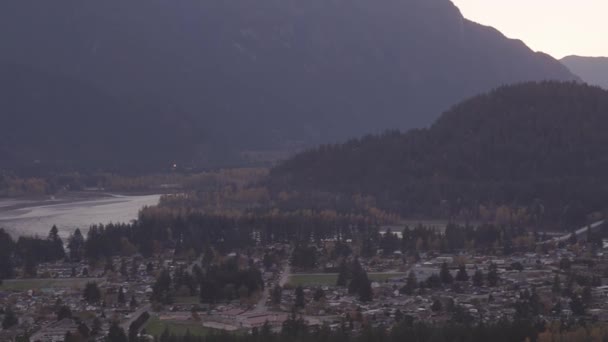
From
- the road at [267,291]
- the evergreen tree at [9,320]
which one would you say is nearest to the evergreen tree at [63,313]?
the evergreen tree at [9,320]

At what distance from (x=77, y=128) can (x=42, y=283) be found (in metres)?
90.1

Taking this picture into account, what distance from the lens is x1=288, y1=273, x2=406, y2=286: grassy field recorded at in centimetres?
4784

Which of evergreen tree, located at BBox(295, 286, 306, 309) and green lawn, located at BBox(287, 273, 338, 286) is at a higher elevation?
green lawn, located at BBox(287, 273, 338, 286)

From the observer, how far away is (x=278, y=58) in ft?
545

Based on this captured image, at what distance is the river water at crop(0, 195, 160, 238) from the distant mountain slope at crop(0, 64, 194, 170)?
86.3 ft

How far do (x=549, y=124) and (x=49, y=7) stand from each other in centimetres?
9317

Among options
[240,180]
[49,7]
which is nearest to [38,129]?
[49,7]

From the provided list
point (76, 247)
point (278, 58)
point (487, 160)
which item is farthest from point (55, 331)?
point (278, 58)

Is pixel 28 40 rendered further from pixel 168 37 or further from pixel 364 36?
pixel 364 36

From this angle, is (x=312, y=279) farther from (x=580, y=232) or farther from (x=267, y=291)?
(x=580, y=232)

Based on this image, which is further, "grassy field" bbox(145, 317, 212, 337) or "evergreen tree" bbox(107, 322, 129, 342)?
"grassy field" bbox(145, 317, 212, 337)

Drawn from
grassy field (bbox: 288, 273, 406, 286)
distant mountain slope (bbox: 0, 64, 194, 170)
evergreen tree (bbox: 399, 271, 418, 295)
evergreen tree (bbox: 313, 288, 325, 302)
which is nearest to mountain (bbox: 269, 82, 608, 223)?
grassy field (bbox: 288, 273, 406, 286)

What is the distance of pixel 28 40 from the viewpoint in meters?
156

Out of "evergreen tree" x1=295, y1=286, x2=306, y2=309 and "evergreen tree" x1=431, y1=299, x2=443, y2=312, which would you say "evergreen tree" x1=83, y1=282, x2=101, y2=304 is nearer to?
"evergreen tree" x1=295, y1=286, x2=306, y2=309
